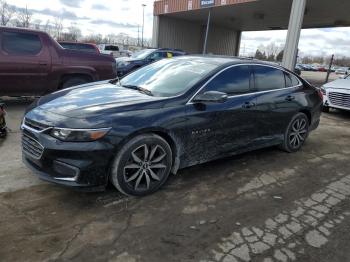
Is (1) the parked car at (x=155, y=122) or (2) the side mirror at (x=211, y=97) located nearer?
(1) the parked car at (x=155, y=122)

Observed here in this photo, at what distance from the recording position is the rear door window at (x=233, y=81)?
443cm

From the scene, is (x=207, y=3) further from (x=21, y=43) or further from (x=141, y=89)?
(x=141, y=89)

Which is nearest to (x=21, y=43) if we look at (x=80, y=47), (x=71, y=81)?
(x=71, y=81)

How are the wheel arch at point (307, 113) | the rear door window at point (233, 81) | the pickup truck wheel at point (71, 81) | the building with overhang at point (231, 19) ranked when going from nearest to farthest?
1. the rear door window at point (233, 81)
2. the wheel arch at point (307, 113)
3. the pickup truck wheel at point (71, 81)
4. the building with overhang at point (231, 19)

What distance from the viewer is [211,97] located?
405 centimetres

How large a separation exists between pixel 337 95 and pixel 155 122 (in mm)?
8036

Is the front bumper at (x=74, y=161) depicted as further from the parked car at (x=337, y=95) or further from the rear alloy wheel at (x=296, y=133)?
the parked car at (x=337, y=95)

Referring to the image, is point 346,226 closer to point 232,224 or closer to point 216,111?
point 232,224

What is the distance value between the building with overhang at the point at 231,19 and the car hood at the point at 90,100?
471 inches

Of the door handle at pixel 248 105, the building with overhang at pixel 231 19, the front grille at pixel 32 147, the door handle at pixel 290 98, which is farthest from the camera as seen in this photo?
the building with overhang at pixel 231 19

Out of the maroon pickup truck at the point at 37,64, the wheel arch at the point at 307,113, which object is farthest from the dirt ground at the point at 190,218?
the maroon pickup truck at the point at 37,64

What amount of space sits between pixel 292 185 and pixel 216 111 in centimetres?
144

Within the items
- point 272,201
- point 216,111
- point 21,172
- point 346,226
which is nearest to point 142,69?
point 216,111

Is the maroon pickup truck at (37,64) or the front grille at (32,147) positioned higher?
the maroon pickup truck at (37,64)
